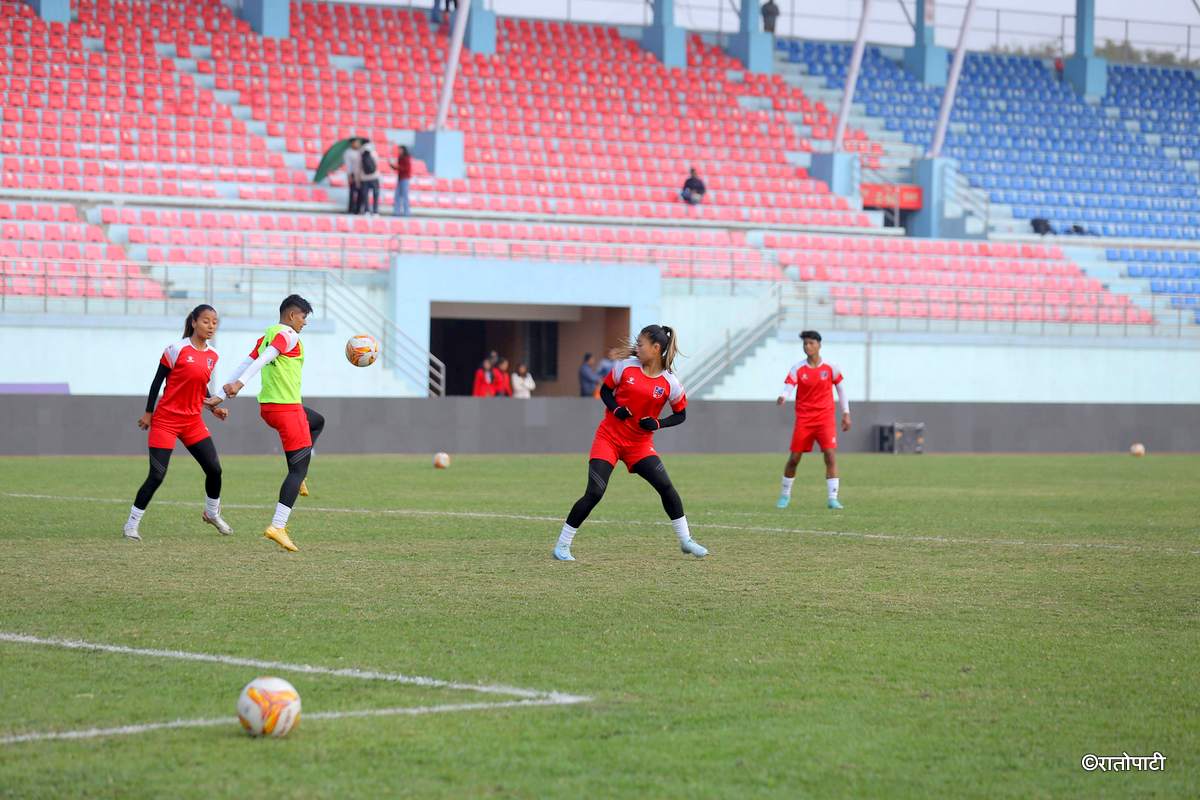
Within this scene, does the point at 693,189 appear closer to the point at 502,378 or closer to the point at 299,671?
the point at 502,378

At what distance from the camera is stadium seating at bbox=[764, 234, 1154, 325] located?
36219mm

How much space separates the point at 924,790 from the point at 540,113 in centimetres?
3668

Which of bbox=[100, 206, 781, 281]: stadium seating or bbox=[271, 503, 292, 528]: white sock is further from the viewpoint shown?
bbox=[100, 206, 781, 281]: stadium seating

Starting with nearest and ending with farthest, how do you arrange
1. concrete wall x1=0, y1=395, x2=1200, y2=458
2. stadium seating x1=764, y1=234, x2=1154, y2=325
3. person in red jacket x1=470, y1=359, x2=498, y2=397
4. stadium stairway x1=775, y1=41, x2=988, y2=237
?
concrete wall x1=0, y1=395, x2=1200, y2=458, person in red jacket x1=470, y1=359, x2=498, y2=397, stadium seating x1=764, y1=234, x2=1154, y2=325, stadium stairway x1=775, y1=41, x2=988, y2=237

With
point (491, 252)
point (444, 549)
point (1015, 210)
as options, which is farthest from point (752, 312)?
point (444, 549)

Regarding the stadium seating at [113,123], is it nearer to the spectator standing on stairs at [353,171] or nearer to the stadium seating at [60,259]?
the spectator standing on stairs at [353,171]

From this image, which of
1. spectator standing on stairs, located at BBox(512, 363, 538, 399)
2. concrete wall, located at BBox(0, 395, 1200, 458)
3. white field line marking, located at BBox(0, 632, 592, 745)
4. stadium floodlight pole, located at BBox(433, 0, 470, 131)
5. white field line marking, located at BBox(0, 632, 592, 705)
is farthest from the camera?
stadium floodlight pole, located at BBox(433, 0, 470, 131)

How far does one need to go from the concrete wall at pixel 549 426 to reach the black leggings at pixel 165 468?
45.6 feet

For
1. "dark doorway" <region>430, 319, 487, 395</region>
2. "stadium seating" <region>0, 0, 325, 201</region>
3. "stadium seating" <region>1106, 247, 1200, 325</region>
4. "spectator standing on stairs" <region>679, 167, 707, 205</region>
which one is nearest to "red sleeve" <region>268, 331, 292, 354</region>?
"stadium seating" <region>0, 0, 325, 201</region>

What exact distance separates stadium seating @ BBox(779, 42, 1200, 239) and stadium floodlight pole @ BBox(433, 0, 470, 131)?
45.8ft

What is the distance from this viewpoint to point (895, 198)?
43.4 metres

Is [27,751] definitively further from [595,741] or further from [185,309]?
[185,309]

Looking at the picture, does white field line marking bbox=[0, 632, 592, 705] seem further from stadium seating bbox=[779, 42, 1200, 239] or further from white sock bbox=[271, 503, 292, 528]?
stadium seating bbox=[779, 42, 1200, 239]

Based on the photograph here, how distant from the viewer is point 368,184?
34938 millimetres
